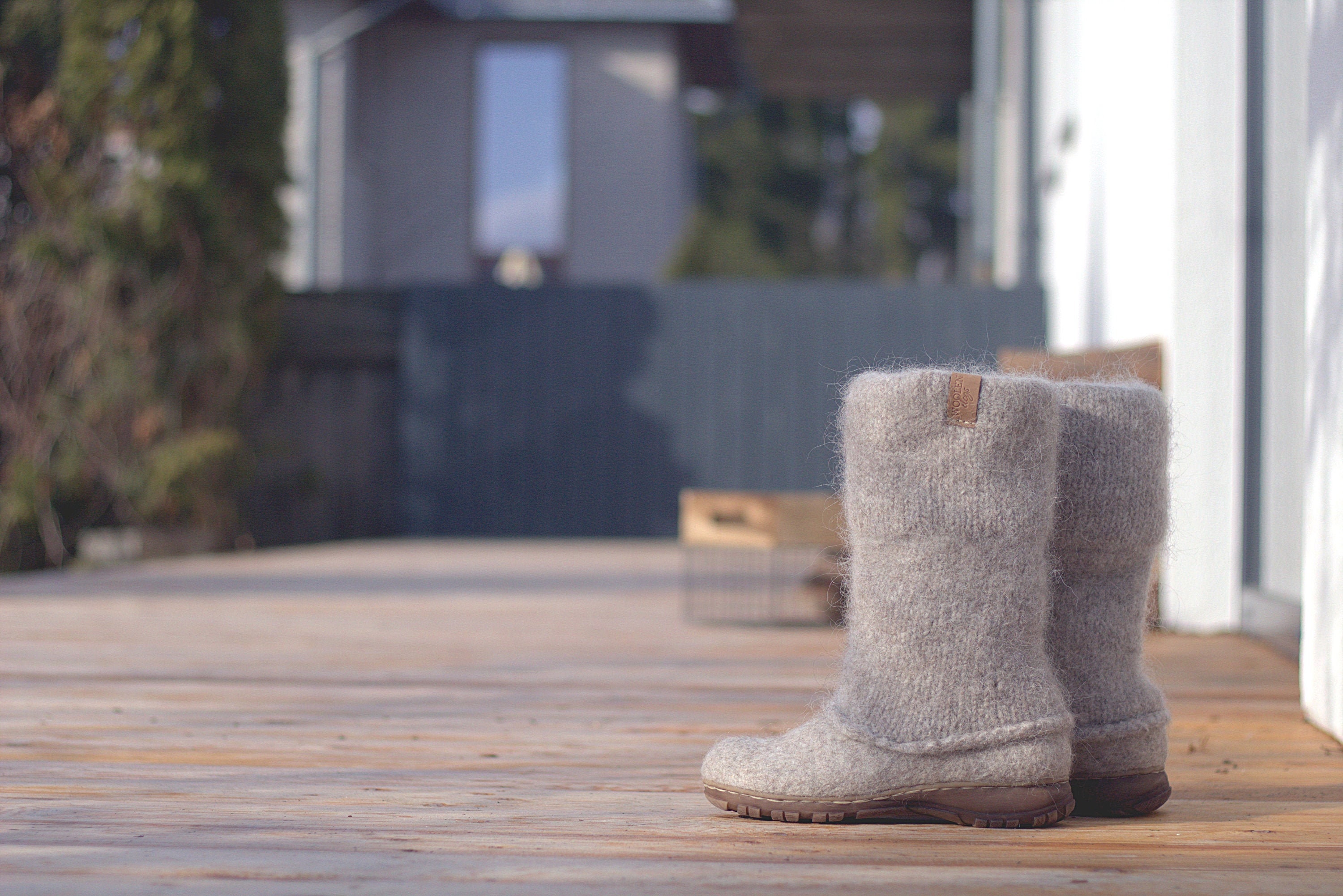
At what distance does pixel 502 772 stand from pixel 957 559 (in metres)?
0.65

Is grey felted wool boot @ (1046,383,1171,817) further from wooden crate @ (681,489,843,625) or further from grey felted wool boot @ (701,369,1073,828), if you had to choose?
wooden crate @ (681,489,843,625)

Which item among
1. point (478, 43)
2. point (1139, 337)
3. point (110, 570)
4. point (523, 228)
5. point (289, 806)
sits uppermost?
point (478, 43)

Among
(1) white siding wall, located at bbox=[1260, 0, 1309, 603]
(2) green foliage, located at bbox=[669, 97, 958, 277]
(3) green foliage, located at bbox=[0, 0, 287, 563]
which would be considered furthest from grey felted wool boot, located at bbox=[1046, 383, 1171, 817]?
(2) green foliage, located at bbox=[669, 97, 958, 277]

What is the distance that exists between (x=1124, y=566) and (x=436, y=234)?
961 cm

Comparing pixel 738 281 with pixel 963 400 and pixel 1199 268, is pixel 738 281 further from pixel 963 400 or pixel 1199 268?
pixel 963 400

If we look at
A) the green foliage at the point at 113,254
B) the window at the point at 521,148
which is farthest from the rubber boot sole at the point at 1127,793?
the window at the point at 521,148

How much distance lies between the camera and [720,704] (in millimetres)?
2012

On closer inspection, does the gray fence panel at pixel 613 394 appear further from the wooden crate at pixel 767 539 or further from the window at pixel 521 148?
the window at pixel 521 148

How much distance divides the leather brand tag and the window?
31.2 ft

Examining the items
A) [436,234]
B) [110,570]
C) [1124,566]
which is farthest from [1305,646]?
[436,234]

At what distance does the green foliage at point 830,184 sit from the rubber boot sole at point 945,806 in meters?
18.8

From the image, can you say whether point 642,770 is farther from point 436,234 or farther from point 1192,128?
point 436,234

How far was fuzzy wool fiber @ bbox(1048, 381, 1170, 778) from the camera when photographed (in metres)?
1.31

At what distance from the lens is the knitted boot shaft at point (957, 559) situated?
1.22 m
